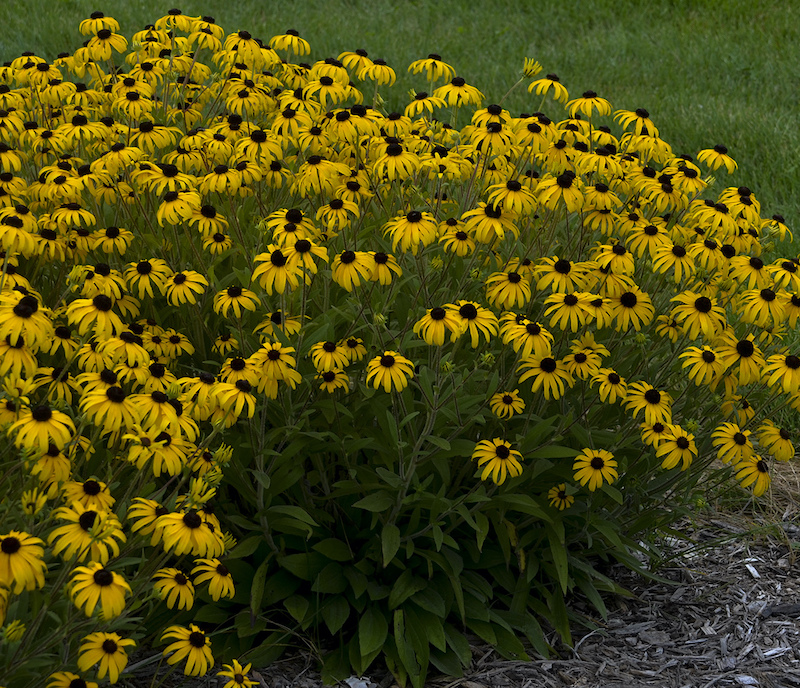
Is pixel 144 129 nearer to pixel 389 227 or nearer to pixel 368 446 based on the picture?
pixel 389 227

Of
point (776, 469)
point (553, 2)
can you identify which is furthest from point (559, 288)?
point (553, 2)

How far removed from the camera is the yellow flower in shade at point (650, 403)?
3.56 metres

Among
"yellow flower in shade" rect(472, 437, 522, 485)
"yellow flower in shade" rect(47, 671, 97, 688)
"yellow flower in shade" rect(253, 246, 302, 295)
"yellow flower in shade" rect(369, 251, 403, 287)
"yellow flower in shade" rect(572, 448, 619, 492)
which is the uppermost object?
"yellow flower in shade" rect(253, 246, 302, 295)

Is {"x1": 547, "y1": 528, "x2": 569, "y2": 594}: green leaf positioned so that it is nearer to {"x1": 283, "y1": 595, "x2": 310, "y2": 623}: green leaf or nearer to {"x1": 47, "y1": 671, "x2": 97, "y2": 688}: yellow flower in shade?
{"x1": 283, "y1": 595, "x2": 310, "y2": 623}: green leaf

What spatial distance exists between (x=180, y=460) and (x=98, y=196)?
6.78 ft

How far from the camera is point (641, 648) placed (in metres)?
4.06

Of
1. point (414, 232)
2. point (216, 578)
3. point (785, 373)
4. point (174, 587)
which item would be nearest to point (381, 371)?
point (414, 232)

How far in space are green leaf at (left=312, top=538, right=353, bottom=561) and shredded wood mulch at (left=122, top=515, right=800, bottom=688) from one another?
1.47 ft

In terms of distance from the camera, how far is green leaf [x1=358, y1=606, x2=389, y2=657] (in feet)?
12.0

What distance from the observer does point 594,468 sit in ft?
11.9

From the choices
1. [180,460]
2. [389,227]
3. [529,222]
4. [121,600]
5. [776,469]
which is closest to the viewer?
[121,600]

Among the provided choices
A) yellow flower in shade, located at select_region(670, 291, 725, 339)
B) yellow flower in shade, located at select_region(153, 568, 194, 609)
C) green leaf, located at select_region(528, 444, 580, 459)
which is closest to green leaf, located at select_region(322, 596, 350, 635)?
yellow flower in shade, located at select_region(153, 568, 194, 609)

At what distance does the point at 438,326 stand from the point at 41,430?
4.67 ft

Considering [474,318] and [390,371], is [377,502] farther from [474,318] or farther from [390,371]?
[474,318]
